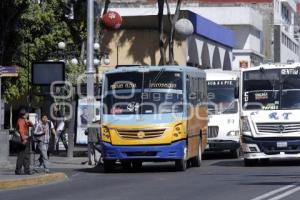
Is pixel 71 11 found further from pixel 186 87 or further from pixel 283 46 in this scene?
pixel 283 46

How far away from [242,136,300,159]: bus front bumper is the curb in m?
6.35

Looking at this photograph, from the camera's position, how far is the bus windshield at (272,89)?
27.1 metres

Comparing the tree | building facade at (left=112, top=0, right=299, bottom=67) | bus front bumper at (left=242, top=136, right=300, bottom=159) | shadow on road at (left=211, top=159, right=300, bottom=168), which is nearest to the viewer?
bus front bumper at (left=242, top=136, right=300, bottom=159)

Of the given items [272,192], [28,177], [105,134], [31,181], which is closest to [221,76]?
[105,134]

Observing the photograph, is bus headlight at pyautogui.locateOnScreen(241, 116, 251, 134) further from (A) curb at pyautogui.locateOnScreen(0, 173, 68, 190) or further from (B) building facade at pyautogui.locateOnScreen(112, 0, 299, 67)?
(B) building facade at pyautogui.locateOnScreen(112, 0, 299, 67)

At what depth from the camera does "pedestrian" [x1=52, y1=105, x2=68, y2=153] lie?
34.3 m

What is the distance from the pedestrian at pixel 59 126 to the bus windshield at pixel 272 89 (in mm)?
9449

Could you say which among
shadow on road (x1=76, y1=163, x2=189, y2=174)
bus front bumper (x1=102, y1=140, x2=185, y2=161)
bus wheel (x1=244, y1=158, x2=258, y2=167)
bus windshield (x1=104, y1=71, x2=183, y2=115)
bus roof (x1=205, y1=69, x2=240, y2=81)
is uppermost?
bus roof (x1=205, y1=69, x2=240, y2=81)

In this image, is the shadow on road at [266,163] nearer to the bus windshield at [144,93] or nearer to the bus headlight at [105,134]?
the bus windshield at [144,93]

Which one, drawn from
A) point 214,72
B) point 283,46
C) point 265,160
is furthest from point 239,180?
point 283,46

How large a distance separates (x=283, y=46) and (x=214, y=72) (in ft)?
168

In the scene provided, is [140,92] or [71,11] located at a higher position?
[71,11]

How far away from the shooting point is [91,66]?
2961 centimetres

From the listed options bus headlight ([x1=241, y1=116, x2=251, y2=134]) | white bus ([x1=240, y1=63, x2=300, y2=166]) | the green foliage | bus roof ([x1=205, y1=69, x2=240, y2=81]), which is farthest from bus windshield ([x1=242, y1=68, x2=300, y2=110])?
the green foliage
